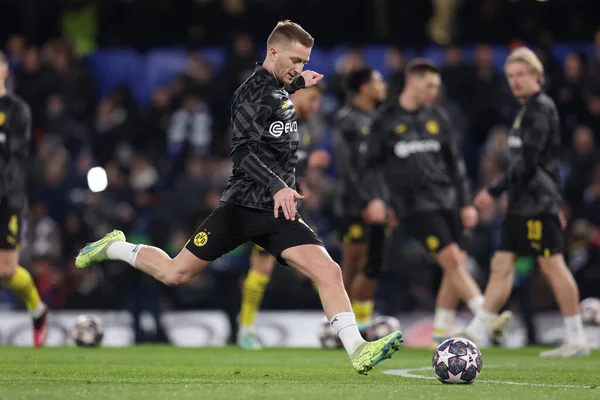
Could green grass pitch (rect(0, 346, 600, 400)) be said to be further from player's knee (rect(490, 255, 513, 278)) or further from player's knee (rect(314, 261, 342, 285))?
player's knee (rect(490, 255, 513, 278))

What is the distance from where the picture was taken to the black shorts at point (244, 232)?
288 inches

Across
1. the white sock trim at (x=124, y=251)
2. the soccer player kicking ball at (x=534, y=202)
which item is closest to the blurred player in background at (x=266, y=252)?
the soccer player kicking ball at (x=534, y=202)

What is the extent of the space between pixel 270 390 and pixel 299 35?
2.31m

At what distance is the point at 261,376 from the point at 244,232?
42.6 inches

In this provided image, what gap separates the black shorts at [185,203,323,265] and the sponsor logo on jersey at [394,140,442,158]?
4.35 metres

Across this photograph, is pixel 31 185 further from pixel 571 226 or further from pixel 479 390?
pixel 479 390

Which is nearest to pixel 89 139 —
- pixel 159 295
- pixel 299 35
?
pixel 159 295

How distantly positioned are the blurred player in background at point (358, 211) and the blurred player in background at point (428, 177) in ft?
0.65

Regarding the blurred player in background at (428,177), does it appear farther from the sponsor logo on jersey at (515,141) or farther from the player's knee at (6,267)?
the player's knee at (6,267)

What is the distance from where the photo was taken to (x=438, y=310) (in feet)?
38.0

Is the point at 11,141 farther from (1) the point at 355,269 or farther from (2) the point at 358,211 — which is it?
(1) the point at 355,269

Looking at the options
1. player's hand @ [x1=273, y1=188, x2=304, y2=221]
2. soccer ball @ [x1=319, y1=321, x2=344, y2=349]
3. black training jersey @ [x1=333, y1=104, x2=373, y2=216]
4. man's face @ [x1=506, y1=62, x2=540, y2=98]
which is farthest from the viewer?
soccer ball @ [x1=319, y1=321, x2=344, y2=349]

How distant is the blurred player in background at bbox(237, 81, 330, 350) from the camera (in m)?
11.4

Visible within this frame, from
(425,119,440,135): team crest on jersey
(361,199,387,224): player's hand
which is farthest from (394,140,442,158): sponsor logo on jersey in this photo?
(361,199,387,224): player's hand
